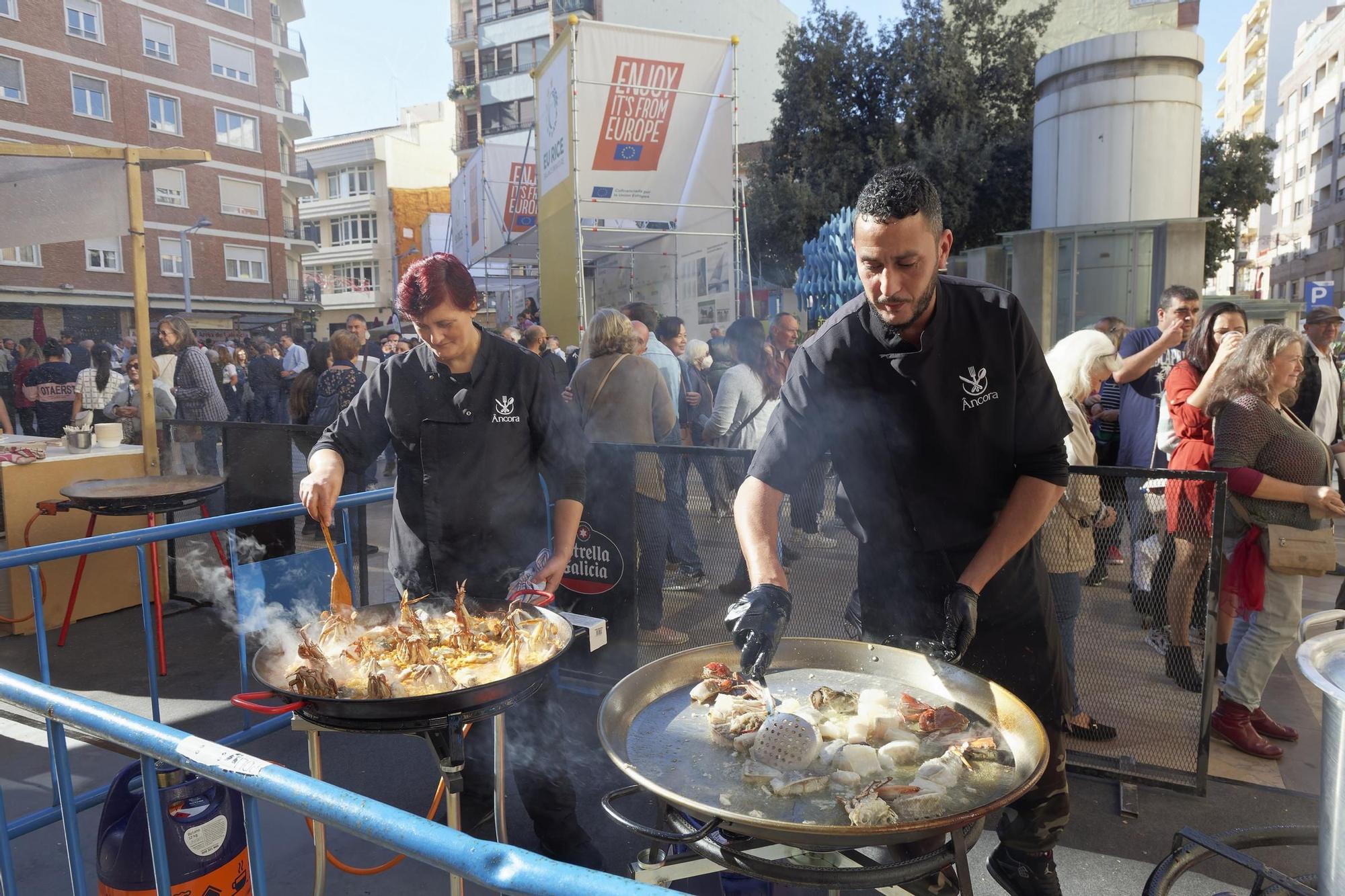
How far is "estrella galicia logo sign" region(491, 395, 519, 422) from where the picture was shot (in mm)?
2873

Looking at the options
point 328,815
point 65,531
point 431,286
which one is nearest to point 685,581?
point 431,286

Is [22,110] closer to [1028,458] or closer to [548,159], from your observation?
[548,159]

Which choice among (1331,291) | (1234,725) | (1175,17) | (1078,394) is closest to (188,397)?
(1078,394)

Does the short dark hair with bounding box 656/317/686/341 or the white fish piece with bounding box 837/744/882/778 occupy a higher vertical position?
the short dark hair with bounding box 656/317/686/341

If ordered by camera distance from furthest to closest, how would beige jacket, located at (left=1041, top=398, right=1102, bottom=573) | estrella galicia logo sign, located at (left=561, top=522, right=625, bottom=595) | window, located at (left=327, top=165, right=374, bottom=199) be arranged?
1. window, located at (left=327, top=165, right=374, bottom=199)
2. estrella galicia logo sign, located at (left=561, top=522, right=625, bottom=595)
3. beige jacket, located at (left=1041, top=398, right=1102, bottom=573)

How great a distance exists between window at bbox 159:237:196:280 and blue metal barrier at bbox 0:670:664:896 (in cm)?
4106

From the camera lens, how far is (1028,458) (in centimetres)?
224

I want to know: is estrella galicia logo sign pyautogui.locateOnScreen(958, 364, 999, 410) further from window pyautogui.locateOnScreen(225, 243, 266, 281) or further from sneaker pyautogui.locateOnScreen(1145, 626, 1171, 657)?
window pyautogui.locateOnScreen(225, 243, 266, 281)

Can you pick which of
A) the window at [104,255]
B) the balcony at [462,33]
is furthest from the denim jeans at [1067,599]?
the balcony at [462,33]

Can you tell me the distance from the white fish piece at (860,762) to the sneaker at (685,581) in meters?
3.01

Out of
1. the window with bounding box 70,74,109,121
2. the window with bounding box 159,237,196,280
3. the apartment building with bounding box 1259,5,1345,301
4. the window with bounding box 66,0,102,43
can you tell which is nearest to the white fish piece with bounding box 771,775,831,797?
the window with bounding box 159,237,196,280

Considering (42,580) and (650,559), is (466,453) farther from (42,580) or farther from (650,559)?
(42,580)

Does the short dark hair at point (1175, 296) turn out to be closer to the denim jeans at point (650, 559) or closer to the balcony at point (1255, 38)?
the denim jeans at point (650, 559)

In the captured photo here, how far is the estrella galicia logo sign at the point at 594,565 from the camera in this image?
4.78 meters
